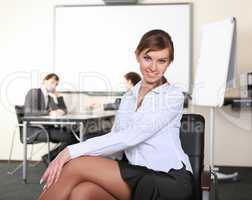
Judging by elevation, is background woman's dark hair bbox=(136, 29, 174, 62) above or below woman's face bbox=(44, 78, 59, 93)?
above

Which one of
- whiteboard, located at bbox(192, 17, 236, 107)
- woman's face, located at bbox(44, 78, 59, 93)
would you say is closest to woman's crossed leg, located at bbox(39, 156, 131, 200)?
whiteboard, located at bbox(192, 17, 236, 107)

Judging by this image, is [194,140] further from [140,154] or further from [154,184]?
[154,184]

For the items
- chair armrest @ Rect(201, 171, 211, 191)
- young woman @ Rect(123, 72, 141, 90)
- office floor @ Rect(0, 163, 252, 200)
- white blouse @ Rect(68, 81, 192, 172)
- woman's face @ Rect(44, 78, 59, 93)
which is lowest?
office floor @ Rect(0, 163, 252, 200)

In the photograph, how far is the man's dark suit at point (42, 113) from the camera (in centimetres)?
454

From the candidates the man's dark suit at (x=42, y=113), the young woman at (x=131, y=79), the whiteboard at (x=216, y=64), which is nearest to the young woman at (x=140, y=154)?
the whiteboard at (x=216, y=64)

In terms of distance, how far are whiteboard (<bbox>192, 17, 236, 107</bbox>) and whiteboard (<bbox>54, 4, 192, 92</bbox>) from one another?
65cm

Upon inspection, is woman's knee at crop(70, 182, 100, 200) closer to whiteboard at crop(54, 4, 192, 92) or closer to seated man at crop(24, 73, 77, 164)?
seated man at crop(24, 73, 77, 164)

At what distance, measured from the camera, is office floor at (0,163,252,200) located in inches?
148

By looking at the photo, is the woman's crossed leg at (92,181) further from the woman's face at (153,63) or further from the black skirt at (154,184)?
the woman's face at (153,63)

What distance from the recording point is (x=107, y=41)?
5363mm

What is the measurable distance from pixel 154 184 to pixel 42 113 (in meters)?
3.29

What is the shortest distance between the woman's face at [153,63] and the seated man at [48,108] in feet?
9.36

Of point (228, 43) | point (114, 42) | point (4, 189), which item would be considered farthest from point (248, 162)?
point (4, 189)

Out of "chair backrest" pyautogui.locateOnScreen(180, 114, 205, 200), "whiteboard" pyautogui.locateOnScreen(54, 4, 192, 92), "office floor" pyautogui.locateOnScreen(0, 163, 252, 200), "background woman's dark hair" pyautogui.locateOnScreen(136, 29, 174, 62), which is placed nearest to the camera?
"background woman's dark hair" pyautogui.locateOnScreen(136, 29, 174, 62)
